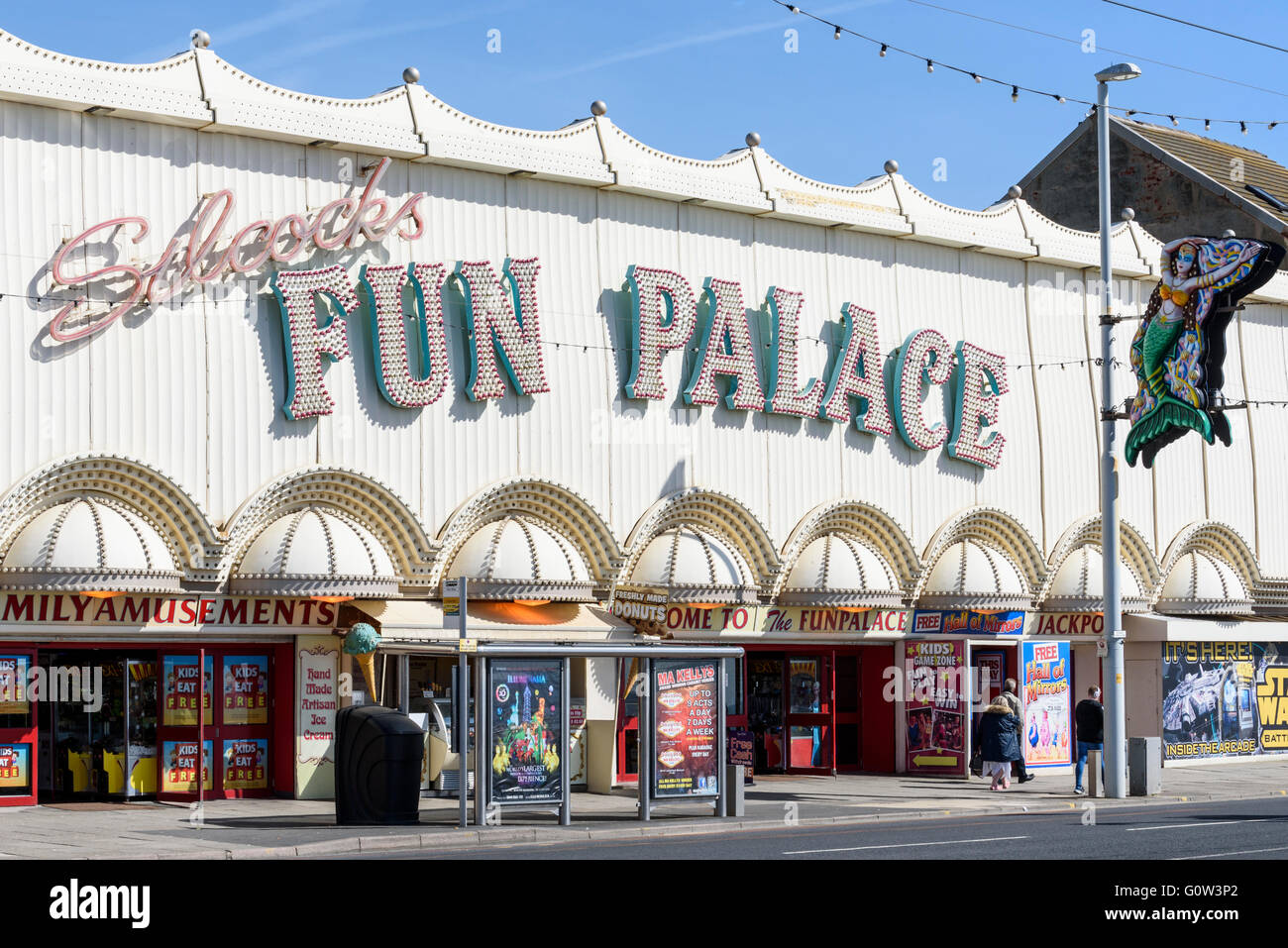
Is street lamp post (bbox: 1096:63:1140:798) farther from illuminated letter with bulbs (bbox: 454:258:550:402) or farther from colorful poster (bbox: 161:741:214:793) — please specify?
colorful poster (bbox: 161:741:214:793)

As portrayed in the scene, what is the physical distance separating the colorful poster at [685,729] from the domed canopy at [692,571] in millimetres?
5181

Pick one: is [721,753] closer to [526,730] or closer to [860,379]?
[526,730]

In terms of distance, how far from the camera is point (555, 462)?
91.5ft

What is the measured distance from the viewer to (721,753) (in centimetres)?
2284

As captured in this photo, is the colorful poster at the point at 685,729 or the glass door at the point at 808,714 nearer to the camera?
the colorful poster at the point at 685,729

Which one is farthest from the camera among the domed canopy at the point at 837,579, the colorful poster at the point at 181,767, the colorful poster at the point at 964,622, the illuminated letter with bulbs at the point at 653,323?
the colorful poster at the point at 964,622

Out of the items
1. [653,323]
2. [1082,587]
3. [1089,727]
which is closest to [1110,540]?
[1089,727]

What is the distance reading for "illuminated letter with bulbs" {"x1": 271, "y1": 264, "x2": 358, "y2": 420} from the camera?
2502 centimetres

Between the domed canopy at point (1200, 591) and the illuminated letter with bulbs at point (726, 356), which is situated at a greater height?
the illuminated letter with bulbs at point (726, 356)

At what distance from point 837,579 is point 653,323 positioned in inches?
213

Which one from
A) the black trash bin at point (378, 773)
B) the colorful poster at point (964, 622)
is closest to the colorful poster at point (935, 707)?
the colorful poster at point (964, 622)

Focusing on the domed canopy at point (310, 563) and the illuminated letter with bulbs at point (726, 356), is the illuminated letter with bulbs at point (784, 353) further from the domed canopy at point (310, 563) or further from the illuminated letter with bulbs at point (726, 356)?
the domed canopy at point (310, 563)

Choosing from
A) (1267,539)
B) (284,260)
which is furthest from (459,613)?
(1267,539)

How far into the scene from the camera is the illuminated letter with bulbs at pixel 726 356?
2947 centimetres
